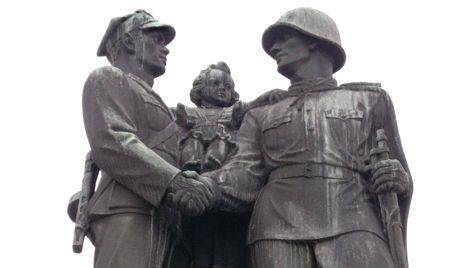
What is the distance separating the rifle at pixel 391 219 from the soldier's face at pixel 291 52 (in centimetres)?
147

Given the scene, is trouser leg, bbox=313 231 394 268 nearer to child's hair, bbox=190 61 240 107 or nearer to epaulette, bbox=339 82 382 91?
epaulette, bbox=339 82 382 91

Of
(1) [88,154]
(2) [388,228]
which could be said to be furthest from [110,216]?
(2) [388,228]

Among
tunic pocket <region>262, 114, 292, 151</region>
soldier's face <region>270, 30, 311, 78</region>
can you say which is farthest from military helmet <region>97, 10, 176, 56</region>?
tunic pocket <region>262, 114, 292, 151</region>

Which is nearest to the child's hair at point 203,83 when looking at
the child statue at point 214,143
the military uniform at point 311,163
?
the child statue at point 214,143

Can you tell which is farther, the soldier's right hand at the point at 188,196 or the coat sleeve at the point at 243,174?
the coat sleeve at the point at 243,174

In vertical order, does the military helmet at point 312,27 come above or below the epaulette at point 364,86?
above

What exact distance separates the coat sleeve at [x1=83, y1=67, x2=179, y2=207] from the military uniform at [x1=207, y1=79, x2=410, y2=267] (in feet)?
2.65

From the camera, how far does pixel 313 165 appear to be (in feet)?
35.5

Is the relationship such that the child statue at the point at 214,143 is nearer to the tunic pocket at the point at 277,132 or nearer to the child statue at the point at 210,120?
the child statue at the point at 210,120

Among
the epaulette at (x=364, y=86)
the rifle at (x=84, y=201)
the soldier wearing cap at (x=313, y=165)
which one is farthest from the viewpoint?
the epaulette at (x=364, y=86)

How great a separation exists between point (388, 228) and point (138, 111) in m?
2.93

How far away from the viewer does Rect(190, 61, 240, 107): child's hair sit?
497 inches

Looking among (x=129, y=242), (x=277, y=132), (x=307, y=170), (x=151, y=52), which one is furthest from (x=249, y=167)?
(x=151, y=52)

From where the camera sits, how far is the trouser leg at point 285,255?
408 inches
